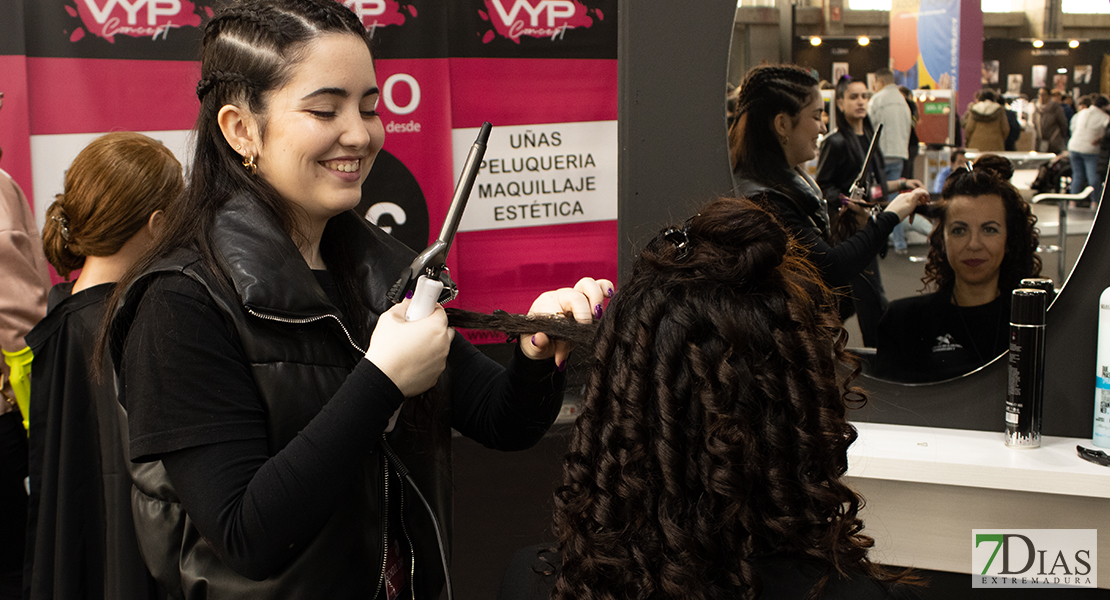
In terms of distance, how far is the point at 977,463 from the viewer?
139cm

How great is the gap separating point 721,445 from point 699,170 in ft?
3.09

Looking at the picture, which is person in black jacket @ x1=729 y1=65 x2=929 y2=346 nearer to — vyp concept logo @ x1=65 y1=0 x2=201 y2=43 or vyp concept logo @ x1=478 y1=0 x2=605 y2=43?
vyp concept logo @ x1=478 y1=0 x2=605 y2=43

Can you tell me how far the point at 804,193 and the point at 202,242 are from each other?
3.50ft

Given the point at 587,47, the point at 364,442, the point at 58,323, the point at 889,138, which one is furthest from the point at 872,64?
the point at 587,47

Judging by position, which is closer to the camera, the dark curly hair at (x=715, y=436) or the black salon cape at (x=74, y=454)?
the dark curly hair at (x=715, y=436)

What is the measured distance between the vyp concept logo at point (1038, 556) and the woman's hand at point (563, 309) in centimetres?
81

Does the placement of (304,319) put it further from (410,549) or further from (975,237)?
(975,237)

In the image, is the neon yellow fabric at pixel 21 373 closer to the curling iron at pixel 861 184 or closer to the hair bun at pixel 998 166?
the curling iron at pixel 861 184

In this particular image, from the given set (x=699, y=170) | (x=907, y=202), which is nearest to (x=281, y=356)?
(x=699, y=170)

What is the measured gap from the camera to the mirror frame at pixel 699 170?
150 centimetres

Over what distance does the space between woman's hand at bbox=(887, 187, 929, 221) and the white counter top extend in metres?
0.41

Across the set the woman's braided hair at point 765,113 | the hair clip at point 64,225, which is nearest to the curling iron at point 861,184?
the woman's braided hair at point 765,113

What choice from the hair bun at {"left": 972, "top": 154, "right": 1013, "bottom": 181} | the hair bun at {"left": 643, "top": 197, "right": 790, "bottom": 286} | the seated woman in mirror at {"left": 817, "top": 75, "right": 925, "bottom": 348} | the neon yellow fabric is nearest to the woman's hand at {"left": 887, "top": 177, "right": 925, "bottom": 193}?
the seated woman in mirror at {"left": 817, "top": 75, "right": 925, "bottom": 348}

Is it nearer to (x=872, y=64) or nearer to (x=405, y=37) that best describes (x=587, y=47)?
(x=405, y=37)
